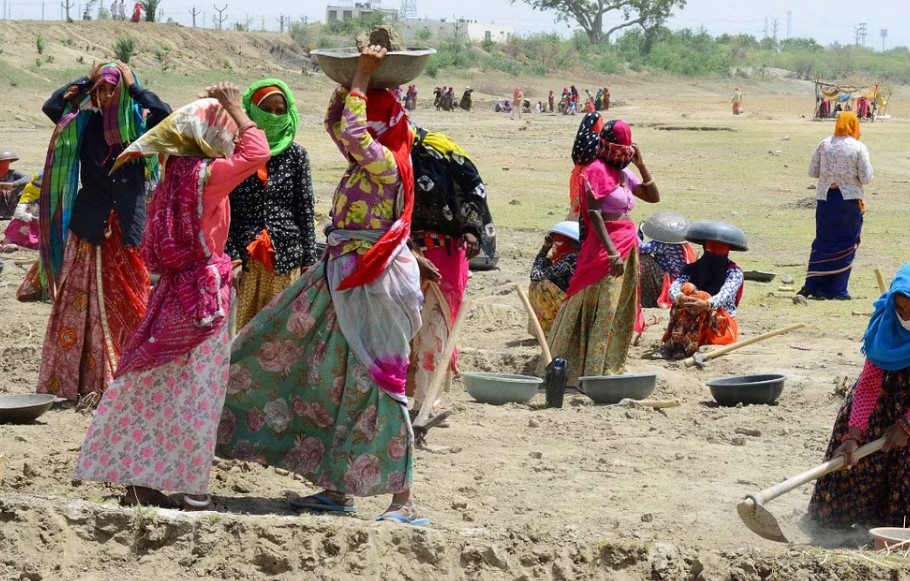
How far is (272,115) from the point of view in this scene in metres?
6.31

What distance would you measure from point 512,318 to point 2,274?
14.3ft

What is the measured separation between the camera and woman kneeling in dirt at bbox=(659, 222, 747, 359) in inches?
364

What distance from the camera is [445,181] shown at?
628cm

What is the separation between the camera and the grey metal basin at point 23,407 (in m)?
6.50

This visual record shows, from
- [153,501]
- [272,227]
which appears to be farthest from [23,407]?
[153,501]

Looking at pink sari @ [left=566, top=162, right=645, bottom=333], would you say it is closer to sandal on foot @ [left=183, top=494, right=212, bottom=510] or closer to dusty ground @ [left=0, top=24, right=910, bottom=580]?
dusty ground @ [left=0, top=24, right=910, bottom=580]

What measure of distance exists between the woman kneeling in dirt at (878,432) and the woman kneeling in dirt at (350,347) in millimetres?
1720

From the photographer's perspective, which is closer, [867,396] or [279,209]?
[867,396]

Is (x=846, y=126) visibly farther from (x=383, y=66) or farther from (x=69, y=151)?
(x=383, y=66)

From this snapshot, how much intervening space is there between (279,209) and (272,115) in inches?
28.9

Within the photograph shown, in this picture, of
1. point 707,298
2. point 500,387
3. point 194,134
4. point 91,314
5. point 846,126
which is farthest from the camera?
point 846,126

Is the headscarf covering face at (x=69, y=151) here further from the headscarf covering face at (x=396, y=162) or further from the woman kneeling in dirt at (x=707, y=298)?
the woman kneeling in dirt at (x=707, y=298)

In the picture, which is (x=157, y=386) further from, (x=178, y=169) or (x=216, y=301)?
(x=178, y=169)

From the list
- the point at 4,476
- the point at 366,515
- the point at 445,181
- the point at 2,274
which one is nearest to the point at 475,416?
the point at 445,181
